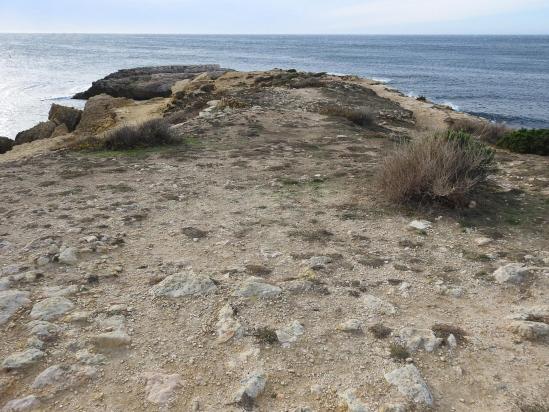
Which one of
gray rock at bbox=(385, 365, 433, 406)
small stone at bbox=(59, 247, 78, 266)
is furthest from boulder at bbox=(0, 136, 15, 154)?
gray rock at bbox=(385, 365, 433, 406)

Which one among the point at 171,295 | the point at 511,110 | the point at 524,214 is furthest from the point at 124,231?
the point at 511,110

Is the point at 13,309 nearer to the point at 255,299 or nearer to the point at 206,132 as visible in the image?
the point at 255,299

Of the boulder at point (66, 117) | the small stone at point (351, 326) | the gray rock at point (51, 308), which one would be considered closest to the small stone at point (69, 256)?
the gray rock at point (51, 308)

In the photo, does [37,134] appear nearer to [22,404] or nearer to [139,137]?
[139,137]

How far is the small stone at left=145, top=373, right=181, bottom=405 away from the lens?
371 cm

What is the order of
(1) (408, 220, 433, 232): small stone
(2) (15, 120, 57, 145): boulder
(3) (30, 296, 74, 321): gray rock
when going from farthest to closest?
1. (2) (15, 120, 57, 145): boulder
2. (1) (408, 220, 433, 232): small stone
3. (3) (30, 296, 74, 321): gray rock

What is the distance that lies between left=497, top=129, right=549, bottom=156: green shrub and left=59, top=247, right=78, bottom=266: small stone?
1241cm

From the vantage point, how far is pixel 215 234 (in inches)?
267

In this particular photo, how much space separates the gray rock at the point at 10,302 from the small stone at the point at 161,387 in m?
1.82

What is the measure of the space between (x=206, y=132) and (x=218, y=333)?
1041 centimetres

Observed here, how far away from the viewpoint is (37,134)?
75.9ft

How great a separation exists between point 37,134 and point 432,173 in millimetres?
21208

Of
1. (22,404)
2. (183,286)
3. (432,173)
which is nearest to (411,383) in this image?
(183,286)

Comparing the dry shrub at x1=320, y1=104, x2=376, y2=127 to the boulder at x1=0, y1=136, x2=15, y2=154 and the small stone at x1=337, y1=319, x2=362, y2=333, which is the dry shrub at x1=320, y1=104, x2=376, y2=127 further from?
the boulder at x1=0, y1=136, x2=15, y2=154
